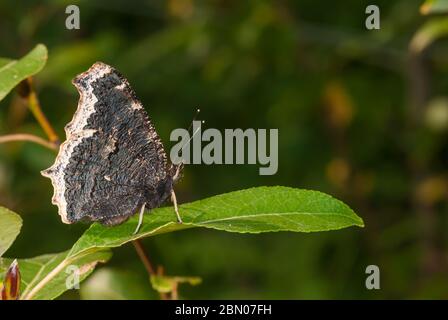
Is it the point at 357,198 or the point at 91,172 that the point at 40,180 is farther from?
the point at 91,172

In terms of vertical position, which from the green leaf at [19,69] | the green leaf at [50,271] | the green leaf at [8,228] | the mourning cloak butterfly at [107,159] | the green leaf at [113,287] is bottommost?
the green leaf at [113,287]

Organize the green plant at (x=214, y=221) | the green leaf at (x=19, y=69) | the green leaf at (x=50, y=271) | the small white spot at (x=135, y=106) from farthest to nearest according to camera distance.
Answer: the small white spot at (x=135, y=106), the green leaf at (x=19, y=69), the green leaf at (x=50, y=271), the green plant at (x=214, y=221)

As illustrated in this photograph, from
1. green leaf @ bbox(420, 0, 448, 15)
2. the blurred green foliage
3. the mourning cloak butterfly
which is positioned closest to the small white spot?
the mourning cloak butterfly

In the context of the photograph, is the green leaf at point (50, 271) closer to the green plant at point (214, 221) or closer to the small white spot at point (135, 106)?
the green plant at point (214, 221)

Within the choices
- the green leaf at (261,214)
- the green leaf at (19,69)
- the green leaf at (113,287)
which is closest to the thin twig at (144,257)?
the green leaf at (261,214)

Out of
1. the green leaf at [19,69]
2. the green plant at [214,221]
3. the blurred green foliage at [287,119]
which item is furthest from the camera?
the blurred green foliage at [287,119]

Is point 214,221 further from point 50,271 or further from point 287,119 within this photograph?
point 287,119

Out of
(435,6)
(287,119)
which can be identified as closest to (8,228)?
(435,6)
